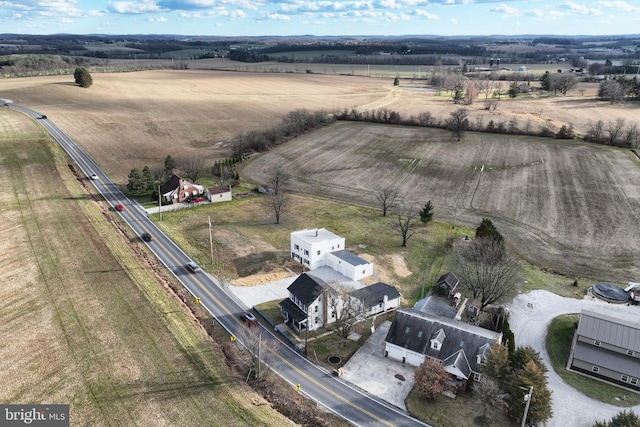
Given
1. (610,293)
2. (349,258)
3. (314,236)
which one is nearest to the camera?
(610,293)

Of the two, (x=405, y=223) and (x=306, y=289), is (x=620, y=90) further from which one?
(x=306, y=289)

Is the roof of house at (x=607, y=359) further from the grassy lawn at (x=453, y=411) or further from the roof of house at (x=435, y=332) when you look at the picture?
the grassy lawn at (x=453, y=411)

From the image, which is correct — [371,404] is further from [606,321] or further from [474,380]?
[606,321]

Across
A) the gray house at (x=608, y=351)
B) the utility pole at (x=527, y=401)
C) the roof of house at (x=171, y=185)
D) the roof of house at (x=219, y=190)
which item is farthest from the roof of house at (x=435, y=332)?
the roof of house at (x=171, y=185)

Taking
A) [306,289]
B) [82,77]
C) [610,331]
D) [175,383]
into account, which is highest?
[82,77]

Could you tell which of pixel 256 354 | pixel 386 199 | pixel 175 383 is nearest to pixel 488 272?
pixel 256 354

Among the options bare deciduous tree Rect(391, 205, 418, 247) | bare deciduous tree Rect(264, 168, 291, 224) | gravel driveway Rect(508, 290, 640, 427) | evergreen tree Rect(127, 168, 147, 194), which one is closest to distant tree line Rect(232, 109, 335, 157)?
bare deciduous tree Rect(264, 168, 291, 224)

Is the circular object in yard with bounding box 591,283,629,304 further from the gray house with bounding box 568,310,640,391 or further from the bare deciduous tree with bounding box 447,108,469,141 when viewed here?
the bare deciduous tree with bounding box 447,108,469,141
